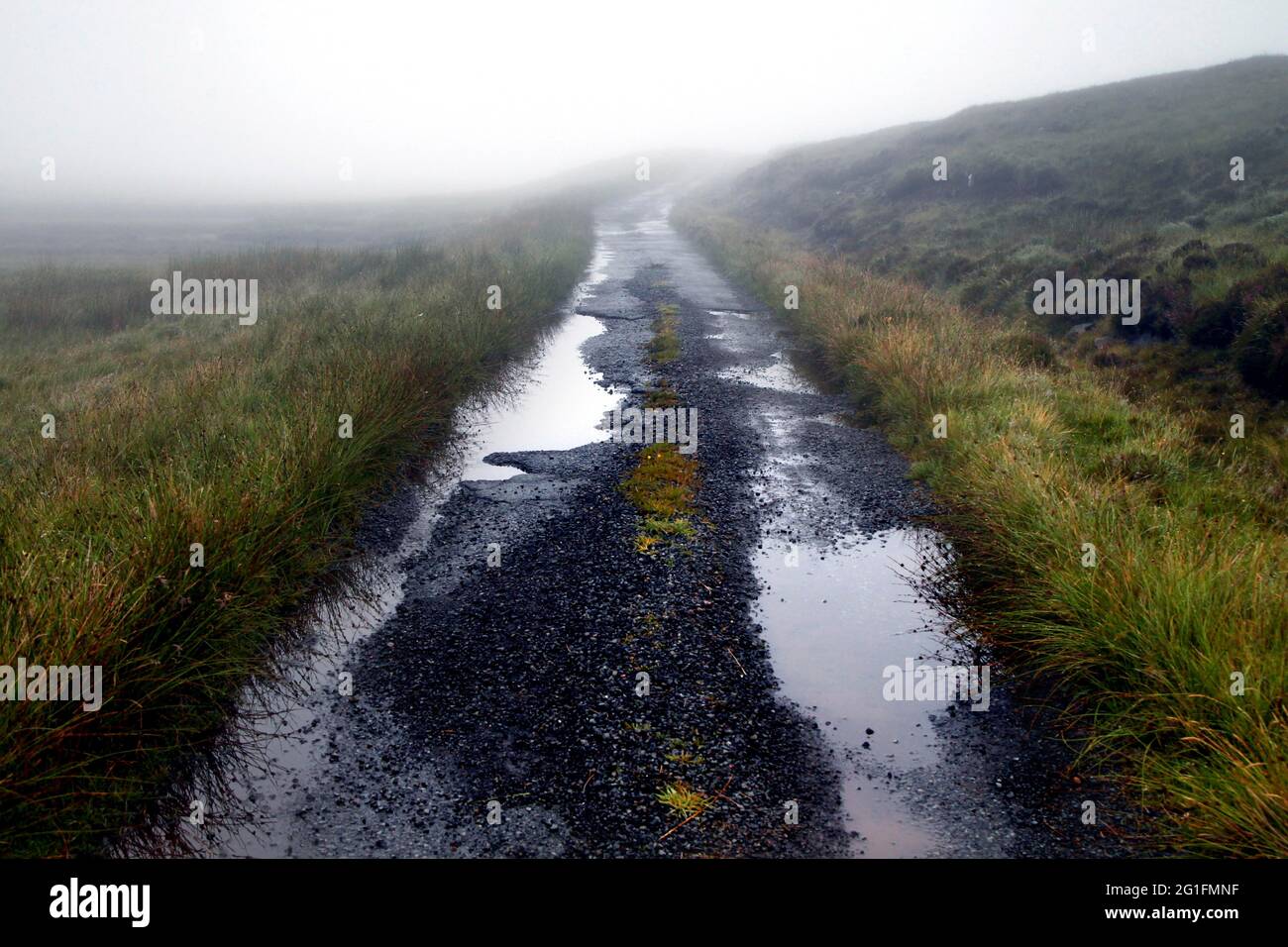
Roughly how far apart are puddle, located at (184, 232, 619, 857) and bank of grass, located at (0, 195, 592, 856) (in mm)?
230

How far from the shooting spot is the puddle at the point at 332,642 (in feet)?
12.0

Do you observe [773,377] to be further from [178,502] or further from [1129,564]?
[178,502]

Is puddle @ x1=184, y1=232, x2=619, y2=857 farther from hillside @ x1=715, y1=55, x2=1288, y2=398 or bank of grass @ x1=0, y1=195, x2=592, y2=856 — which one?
hillside @ x1=715, y1=55, x2=1288, y2=398

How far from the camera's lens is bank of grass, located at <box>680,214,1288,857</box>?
3588mm

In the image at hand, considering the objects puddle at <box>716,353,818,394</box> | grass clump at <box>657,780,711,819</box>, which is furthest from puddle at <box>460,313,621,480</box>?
grass clump at <box>657,780,711,819</box>

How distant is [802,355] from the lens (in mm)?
14492

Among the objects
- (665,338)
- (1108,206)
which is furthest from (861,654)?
(1108,206)

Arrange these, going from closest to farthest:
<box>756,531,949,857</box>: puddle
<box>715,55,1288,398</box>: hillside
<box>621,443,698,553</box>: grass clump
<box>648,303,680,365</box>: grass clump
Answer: <box>756,531,949,857</box>: puddle → <box>621,443,698,553</box>: grass clump → <box>715,55,1288,398</box>: hillside → <box>648,303,680,365</box>: grass clump

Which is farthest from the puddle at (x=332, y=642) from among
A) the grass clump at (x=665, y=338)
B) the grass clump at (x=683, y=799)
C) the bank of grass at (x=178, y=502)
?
the grass clump at (x=665, y=338)

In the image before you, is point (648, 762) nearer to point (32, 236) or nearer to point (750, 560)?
point (750, 560)

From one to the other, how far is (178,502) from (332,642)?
1.34 metres

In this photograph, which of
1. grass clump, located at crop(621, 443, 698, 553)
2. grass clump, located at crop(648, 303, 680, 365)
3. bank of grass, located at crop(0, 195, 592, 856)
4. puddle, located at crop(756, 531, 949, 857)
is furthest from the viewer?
grass clump, located at crop(648, 303, 680, 365)

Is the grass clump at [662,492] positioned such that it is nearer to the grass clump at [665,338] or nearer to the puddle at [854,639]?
the puddle at [854,639]
